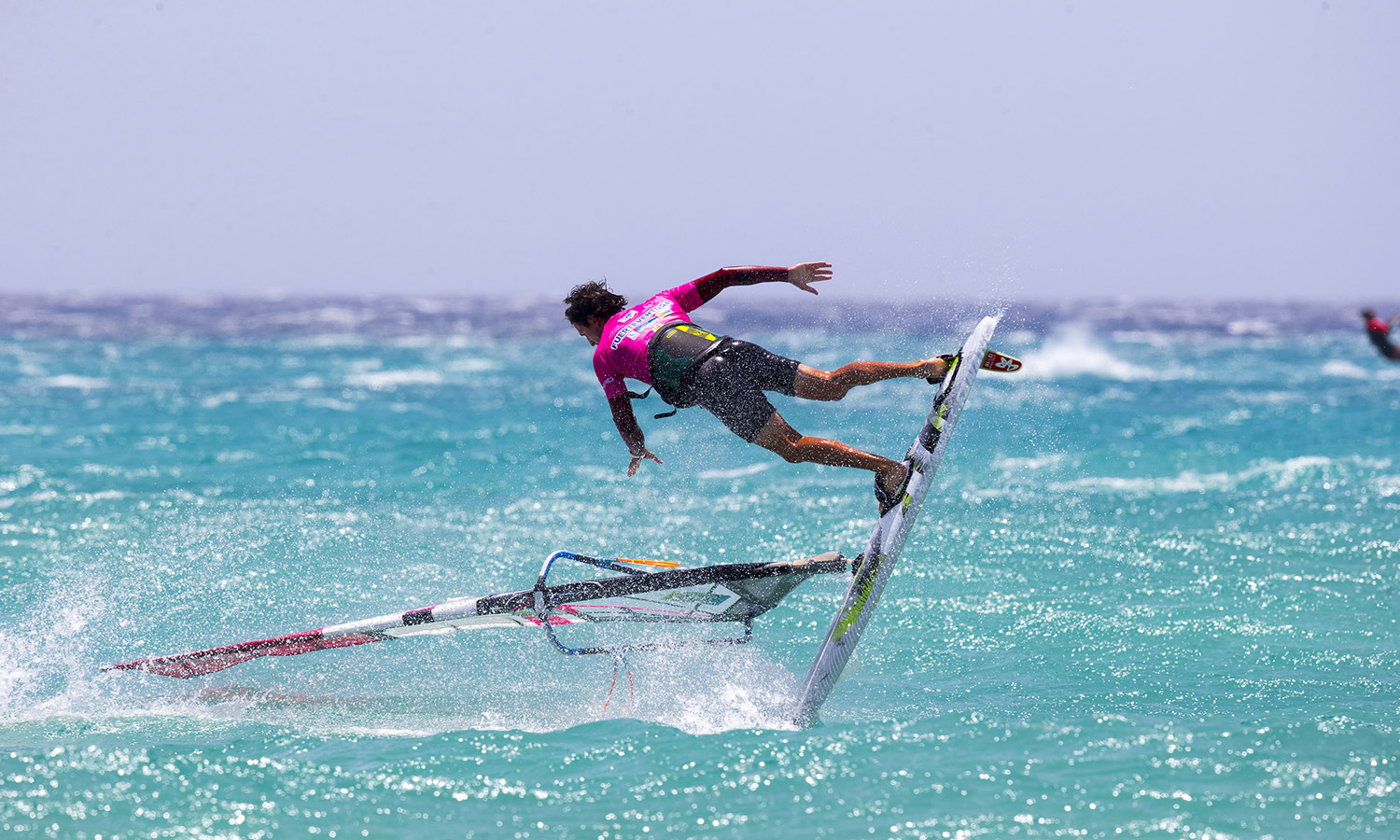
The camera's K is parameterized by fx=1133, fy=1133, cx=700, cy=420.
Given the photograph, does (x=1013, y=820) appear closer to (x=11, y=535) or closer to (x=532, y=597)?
(x=532, y=597)

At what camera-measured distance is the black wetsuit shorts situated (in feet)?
18.8

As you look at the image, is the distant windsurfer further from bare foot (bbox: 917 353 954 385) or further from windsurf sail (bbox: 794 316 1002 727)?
bare foot (bbox: 917 353 954 385)

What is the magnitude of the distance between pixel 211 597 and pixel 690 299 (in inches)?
171

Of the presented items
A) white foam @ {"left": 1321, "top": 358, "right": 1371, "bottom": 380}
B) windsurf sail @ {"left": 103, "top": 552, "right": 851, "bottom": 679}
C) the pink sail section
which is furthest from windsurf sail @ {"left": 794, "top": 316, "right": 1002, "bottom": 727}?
white foam @ {"left": 1321, "top": 358, "right": 1371, "bottom": 380}

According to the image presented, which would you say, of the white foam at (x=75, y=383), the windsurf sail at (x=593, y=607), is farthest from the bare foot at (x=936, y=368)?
the white foam at (x=75, y=383)

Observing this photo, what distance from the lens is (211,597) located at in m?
8.14

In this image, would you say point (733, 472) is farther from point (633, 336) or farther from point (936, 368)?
point (633, 336)

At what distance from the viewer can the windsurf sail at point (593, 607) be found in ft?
20.0

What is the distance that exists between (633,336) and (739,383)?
669mm

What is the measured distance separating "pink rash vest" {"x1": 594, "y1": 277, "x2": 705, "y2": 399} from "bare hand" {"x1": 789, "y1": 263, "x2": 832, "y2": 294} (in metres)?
0.58

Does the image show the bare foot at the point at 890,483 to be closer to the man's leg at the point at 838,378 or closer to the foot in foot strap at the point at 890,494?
the foot in foot strap at the point at 890,494

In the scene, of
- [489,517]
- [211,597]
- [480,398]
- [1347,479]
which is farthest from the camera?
[480,398]

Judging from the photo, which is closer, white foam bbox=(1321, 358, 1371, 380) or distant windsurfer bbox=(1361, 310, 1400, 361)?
distant windsurfer bbox=(1361, 310, 1400, 361)

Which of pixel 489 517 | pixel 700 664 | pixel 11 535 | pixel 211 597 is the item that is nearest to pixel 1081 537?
pixel 700 664
